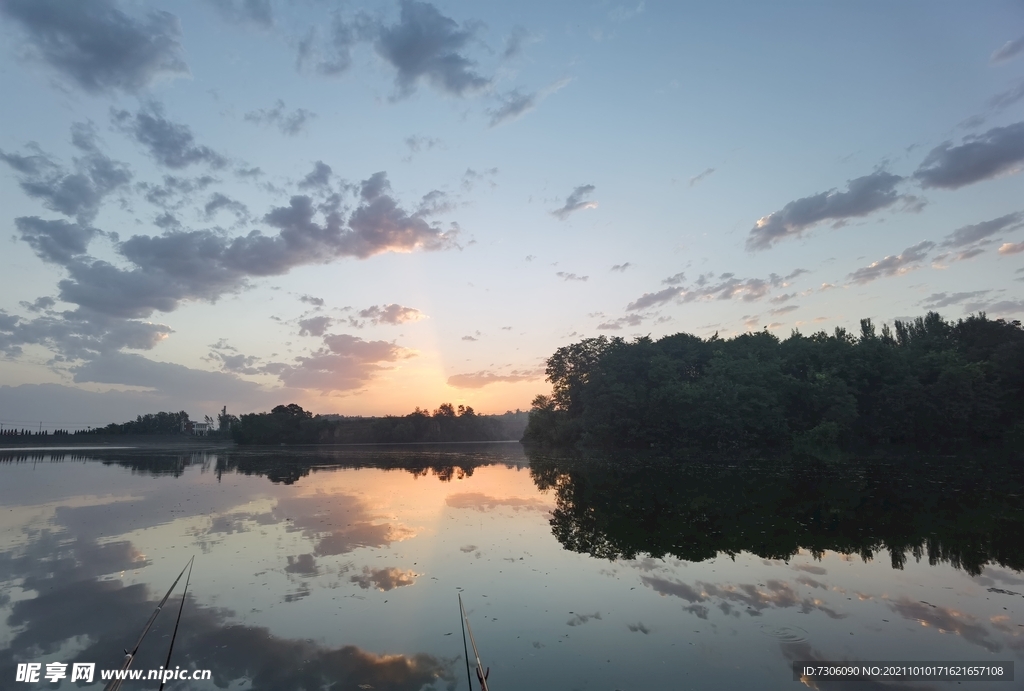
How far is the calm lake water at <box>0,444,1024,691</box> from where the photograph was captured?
23.7 ft

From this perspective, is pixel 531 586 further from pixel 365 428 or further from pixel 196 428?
pixel 196 428

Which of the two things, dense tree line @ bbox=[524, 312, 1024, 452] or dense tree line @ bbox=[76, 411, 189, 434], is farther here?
dense tree line @ bbox=[76, 411, 189, 434]

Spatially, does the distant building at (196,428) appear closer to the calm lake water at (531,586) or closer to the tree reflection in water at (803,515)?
the calm lake water at (531,586)

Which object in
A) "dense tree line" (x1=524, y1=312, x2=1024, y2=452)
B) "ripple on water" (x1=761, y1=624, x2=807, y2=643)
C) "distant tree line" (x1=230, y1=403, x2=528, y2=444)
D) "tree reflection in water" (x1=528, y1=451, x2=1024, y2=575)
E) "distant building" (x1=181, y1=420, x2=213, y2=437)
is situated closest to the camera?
"ripple on water" (x1=761, y1=624, x2=807, y2=643)

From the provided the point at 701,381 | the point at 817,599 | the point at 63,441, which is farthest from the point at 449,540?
the point at 63,441

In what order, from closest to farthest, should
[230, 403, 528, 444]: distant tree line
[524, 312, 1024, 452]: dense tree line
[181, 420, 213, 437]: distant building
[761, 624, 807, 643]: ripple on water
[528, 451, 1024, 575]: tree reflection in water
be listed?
1. [761, 624, 807, 643]: ripple on water
2. [528, 451, 1024, 575]: tree reflection in water
3. [524, 312, 1024, 452]: dense tree line
4. [230, 403, 528, 444]: distant tree line
5. [181, 420, 213, 437]: distant building

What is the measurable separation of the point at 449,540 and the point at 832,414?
5906 cm

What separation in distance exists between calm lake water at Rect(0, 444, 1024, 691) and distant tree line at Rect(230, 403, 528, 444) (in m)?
104

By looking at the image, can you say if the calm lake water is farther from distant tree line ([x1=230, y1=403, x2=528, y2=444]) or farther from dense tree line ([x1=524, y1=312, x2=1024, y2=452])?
distant tree line ([x1=230, y1=403, x2=528, y2=444])

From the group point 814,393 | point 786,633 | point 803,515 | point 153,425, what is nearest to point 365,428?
point 153,425

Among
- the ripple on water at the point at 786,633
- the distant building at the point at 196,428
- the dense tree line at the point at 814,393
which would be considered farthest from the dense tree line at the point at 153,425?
the ripple on water at the point at 786,633

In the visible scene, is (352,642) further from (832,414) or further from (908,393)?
(908,393)

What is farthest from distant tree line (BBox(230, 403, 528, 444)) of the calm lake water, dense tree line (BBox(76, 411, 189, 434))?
the calm lake water

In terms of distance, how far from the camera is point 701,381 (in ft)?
214
